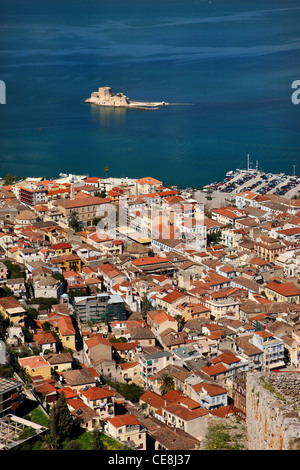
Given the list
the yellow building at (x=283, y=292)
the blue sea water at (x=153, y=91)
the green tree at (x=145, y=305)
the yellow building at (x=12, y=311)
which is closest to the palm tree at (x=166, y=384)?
the yellow building at (x=12, y=311)

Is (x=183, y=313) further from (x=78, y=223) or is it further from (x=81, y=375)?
(x=78, y=223)

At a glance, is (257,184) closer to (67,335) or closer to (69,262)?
(69,262)

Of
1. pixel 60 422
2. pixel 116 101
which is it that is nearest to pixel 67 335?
pixel 60 422

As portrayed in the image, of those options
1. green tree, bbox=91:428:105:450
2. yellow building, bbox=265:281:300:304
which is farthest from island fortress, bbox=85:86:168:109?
green tree, bbox=91:428:105:450

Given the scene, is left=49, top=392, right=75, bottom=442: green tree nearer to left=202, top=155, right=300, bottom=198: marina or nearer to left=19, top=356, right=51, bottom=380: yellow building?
left=19, top=356, right=51, bottom=380: yellow building

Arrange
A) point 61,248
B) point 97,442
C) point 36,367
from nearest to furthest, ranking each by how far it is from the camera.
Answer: point 97,442 → point 36,367 → point 61,248
